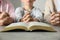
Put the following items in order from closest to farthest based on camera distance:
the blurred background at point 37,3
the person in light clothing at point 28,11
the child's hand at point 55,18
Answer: the child's hand at point 55,18
the person in light clothing at point 28,11
the blurred background at point 37,3

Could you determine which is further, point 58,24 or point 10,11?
point 10,11

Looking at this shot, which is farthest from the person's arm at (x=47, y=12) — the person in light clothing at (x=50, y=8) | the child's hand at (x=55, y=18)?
the child's hand at (x=55, y=18)

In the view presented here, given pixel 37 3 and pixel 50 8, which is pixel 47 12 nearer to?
pixel 50 8

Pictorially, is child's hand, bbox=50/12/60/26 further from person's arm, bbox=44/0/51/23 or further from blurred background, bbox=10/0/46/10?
blurred background, bbox=10/0/46/10

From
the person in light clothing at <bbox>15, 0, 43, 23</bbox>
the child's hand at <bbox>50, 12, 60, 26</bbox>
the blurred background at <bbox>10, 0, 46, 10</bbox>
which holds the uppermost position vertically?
the blurred background at <bbox>10, 0, 46, 10</bbox>

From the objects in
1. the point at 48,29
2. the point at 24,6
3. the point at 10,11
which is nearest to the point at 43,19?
the point at 24,6

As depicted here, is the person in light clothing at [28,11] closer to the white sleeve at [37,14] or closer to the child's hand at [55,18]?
the white sleeve at [37,14]

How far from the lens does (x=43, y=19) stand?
159cm

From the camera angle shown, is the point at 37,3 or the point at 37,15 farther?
the point at 37,3

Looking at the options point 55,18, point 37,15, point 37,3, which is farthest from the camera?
point 37,3

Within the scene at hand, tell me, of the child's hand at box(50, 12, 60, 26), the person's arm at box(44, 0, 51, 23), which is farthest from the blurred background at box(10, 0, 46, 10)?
the child's hand at box(50, 12, 60, 26)

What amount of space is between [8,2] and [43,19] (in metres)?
0.42

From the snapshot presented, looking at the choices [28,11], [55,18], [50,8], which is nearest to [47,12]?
[50,8]

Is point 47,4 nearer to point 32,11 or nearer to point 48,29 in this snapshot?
point 32,11
